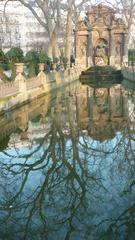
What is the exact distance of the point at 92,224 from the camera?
5590 millimetres

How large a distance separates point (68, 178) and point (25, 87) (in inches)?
537

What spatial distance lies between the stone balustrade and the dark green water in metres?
2.58

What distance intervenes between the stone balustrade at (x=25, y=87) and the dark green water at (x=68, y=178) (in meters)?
2.58

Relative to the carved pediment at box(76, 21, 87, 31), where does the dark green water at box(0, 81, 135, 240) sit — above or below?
below

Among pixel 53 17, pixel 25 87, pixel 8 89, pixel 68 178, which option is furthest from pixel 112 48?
pixel 68 178

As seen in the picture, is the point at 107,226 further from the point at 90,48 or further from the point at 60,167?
the point at 90,48

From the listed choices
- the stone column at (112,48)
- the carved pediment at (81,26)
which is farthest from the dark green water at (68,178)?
the carved pediment at (81,26)

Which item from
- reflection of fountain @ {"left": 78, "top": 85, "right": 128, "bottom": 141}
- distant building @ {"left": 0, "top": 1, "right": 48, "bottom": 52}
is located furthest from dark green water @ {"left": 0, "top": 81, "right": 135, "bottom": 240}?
distant building @ {"left": 0, "top": 1, "right": 48, "bottom": 52}

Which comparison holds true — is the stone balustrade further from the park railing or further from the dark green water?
the dark green water

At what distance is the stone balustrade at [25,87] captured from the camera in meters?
17.0

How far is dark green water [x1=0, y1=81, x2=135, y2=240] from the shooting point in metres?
5.55

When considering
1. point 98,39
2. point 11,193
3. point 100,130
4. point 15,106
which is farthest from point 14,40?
point 11,193

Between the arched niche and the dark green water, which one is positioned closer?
the dark green water

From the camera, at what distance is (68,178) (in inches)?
302
